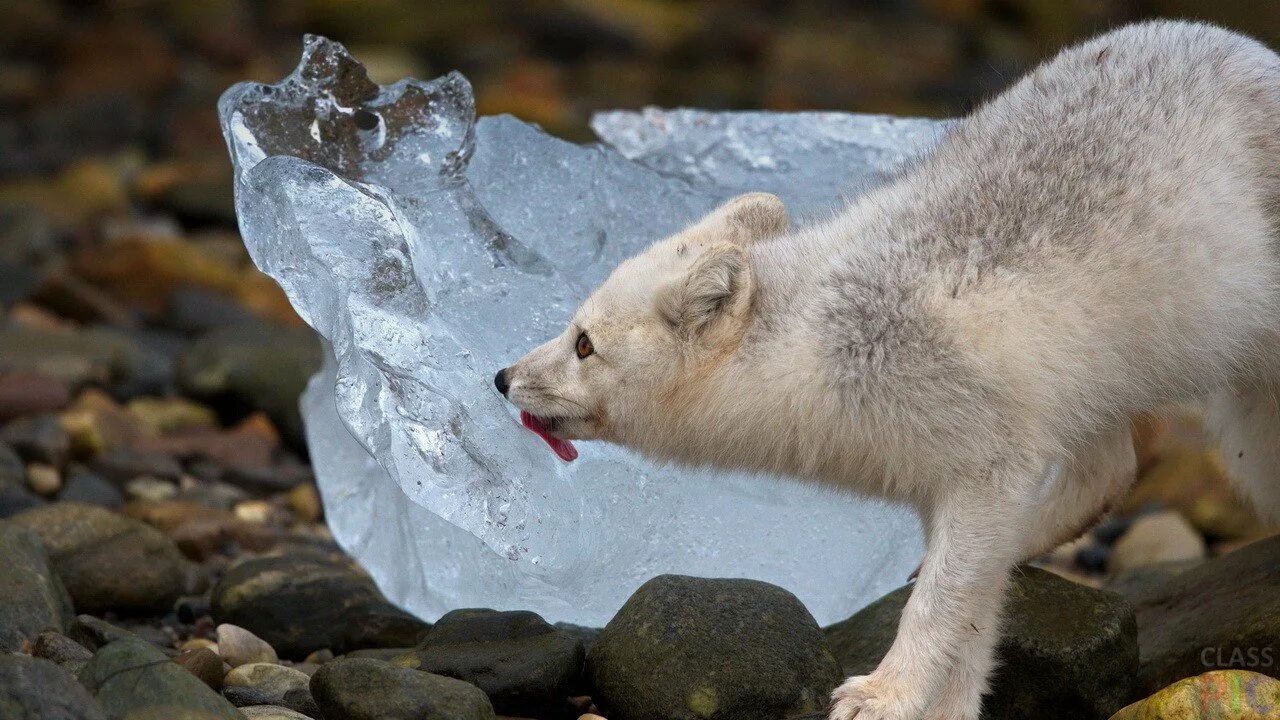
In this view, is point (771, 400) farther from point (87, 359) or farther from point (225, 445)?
point (87, 359)

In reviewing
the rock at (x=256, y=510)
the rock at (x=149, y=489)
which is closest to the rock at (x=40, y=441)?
the rock at (x=149, y=489)

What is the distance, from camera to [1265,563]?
20.9 feet

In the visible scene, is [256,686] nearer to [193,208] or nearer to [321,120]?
[321,120]

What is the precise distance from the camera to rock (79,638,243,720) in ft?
14.9

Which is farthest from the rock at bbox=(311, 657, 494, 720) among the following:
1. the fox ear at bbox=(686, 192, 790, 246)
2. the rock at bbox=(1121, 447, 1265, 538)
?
the rock at bbox=(1121, 447, 1265, 538)

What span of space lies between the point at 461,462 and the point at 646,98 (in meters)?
15.0

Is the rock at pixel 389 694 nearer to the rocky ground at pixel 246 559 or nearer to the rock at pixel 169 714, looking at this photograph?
the rocky ground at pixel 246 559

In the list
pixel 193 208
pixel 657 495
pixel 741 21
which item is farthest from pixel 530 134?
pixel 741 21

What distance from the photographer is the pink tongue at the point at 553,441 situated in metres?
5.73

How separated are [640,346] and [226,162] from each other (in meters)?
12.5

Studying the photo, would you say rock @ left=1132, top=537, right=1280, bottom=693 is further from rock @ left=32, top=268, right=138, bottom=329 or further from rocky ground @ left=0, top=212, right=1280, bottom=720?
rock @ left=32, top=268, right=138, bottom=329

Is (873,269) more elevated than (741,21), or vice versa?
(741,21)

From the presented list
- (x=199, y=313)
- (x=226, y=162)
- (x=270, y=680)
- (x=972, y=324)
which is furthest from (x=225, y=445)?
(x=226, y=162)

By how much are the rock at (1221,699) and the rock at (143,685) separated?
3027 mm
